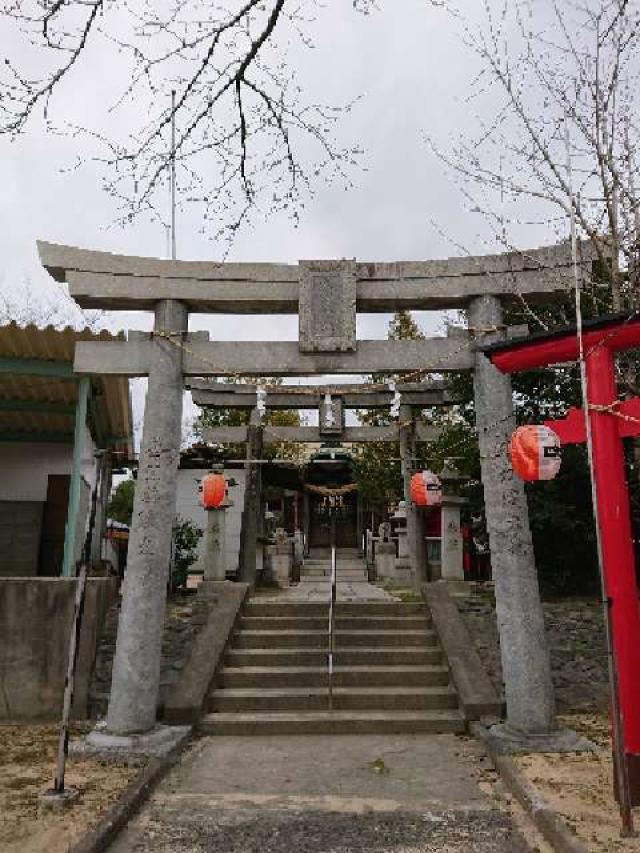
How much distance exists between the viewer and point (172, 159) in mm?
5438

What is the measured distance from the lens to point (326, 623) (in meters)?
9.95

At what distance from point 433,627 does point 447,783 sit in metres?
3.92

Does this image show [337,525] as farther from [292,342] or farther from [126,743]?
[126,743]

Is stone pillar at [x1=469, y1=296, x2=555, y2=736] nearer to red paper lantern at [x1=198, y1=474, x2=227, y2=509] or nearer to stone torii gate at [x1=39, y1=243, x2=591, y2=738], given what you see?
stone torii gate at [x1=39, y1=243, x2=591, y2=738]

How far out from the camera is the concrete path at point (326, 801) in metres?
4.74

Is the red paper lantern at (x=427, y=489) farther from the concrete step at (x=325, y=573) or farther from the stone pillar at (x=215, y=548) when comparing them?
the concrete step at (x=325, y=573)

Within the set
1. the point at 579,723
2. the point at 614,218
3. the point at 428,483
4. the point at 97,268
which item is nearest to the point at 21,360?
the point at 97,268

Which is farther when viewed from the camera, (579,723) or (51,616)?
(51,616)

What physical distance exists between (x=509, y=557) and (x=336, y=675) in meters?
3.07

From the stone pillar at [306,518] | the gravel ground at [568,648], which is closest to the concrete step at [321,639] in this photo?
the gravel ground at [568,648]

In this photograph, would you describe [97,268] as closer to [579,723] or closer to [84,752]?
[84,752]

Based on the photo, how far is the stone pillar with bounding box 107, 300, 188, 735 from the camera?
23.3ft

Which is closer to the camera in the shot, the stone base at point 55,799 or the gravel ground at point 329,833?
the gravel ground at point 329,833

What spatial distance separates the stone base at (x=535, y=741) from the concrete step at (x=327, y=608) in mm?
3338
